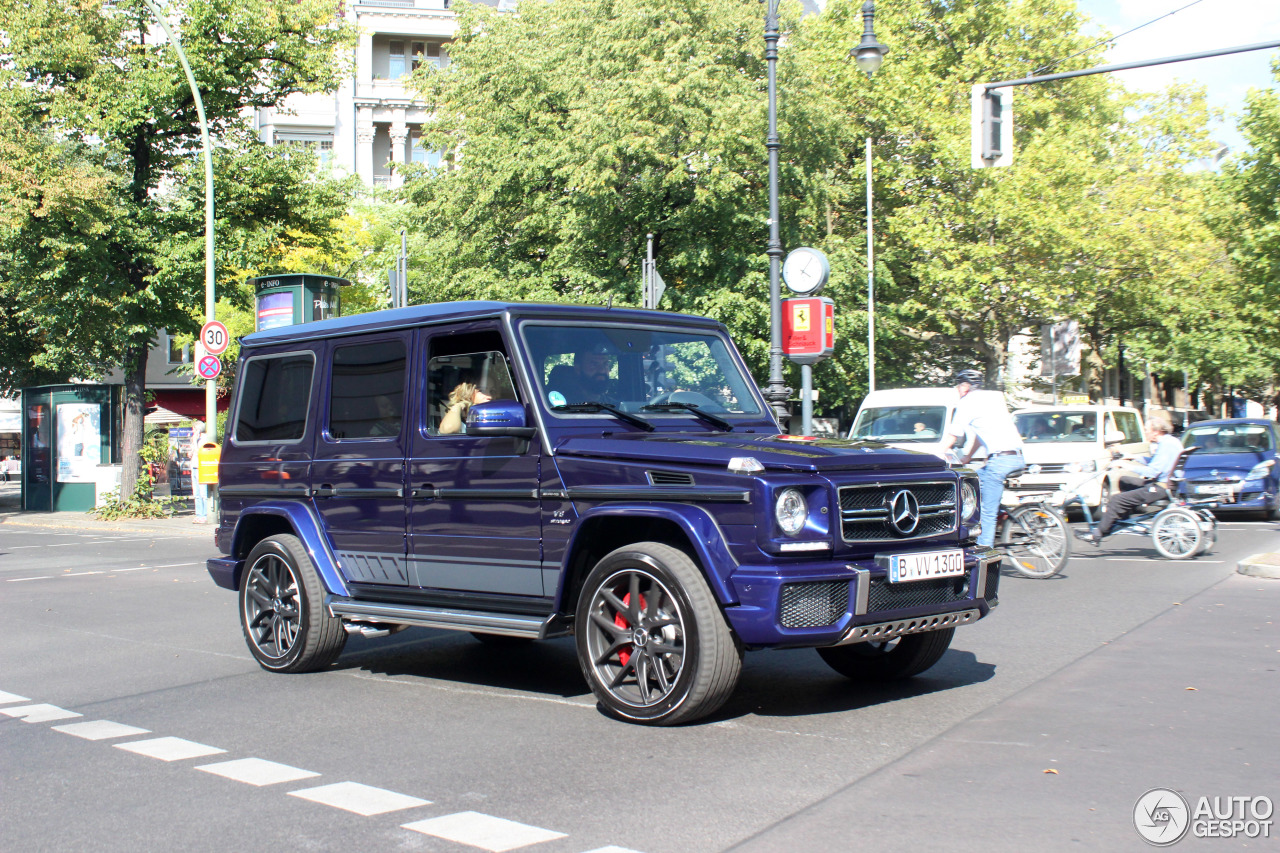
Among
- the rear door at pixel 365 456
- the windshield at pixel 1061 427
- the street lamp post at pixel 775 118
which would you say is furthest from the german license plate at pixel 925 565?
the windshield at pixel 1061 427

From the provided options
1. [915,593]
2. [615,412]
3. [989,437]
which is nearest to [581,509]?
[615,412]

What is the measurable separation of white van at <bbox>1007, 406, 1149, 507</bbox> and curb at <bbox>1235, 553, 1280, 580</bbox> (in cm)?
621

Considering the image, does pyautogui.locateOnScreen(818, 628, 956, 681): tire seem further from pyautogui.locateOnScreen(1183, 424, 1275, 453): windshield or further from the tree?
the tree

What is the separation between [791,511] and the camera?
17.4 feet

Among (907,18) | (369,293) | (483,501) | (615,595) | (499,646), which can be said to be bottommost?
(499,646)

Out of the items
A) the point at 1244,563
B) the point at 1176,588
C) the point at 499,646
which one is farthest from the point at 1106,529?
the point at 499,646

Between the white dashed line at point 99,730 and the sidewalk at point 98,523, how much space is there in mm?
15419

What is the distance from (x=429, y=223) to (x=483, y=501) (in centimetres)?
2719

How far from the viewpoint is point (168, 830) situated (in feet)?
14.0

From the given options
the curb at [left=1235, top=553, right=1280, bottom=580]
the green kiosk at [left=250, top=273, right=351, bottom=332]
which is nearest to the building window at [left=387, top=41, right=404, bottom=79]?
the green kiosk at [left=250, top=273, right=351, bottom=332]

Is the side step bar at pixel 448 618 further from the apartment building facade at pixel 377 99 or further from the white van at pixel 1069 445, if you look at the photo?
the apartment building facade at pixel 377 99

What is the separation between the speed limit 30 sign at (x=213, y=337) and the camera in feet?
68.8

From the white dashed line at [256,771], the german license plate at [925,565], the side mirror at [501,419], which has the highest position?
the side mirror at [501,419]

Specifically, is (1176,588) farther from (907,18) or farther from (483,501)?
(907,18)
